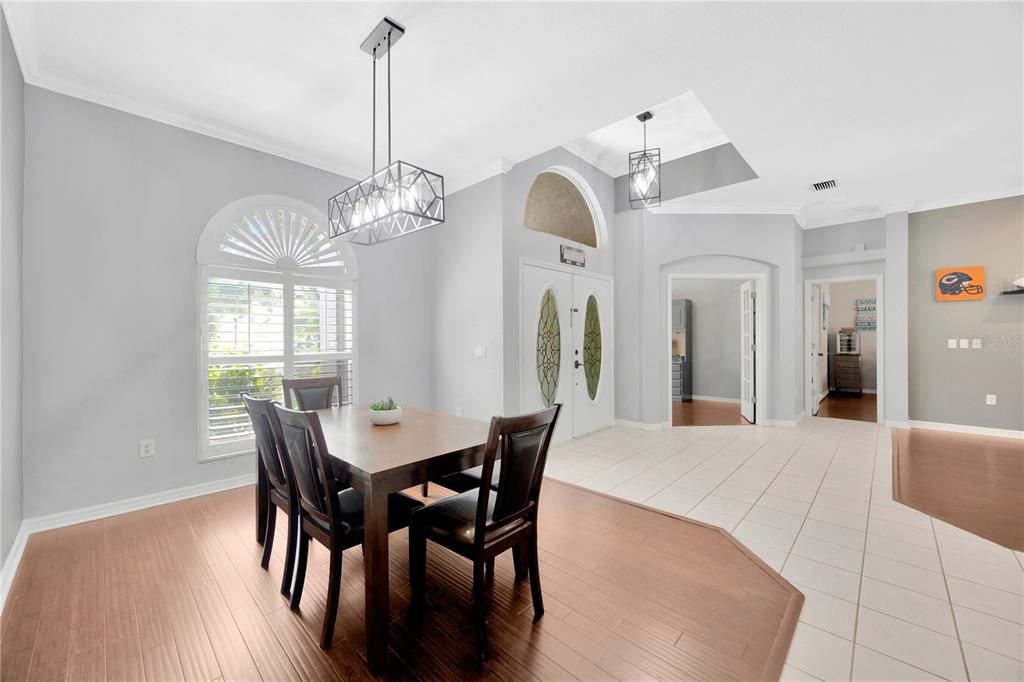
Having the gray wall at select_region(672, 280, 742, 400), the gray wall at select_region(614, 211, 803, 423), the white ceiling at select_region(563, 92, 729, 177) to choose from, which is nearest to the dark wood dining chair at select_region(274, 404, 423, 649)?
the white ceiling at select_region(563, 92, 729, 177)

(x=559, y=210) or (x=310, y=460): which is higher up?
(x=559, y=210)

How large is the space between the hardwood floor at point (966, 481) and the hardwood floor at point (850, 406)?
46.7 inches

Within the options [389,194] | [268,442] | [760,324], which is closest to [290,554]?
[268,442]

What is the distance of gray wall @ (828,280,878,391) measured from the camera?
886cm

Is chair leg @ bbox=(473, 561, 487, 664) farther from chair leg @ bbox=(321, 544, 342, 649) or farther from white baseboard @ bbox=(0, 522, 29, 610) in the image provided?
white baseboard @ bbox=(0, 522, 29, 610)

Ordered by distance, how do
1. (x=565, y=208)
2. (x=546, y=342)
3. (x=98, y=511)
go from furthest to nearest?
(x=565, y=208) → (x=546, y=342) → (x=98, y=511)

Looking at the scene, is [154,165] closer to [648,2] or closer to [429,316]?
[429,316]

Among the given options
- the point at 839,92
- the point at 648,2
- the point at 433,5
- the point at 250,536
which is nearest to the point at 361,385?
the point at 250,536

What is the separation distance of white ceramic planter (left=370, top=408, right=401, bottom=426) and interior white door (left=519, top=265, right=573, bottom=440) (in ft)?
6.87

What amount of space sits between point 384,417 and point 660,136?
431 centimetres

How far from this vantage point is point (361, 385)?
4.28 metres

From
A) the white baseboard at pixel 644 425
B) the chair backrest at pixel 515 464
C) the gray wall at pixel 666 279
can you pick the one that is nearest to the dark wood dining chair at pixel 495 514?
the chair backrest at pixel 515 464

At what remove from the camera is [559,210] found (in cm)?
509

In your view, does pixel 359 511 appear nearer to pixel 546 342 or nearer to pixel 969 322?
pixel 546 342
